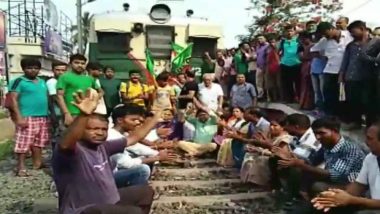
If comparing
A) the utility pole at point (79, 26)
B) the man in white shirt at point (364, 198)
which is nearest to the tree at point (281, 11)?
the utility pole at point (79, 26)

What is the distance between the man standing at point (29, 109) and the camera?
841cm

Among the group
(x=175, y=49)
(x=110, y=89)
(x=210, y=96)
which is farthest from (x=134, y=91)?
(x=175, y=49)

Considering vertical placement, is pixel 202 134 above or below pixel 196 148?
above

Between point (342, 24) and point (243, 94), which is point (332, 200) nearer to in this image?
point (342, 24)

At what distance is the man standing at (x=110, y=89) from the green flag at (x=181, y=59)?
108 inches

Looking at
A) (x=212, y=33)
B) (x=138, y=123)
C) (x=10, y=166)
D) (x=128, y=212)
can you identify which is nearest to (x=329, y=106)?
(x=138, y=123)

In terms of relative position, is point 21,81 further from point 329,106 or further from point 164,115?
point 329,106

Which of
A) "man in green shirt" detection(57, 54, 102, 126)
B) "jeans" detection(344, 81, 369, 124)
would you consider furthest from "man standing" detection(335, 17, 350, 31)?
"man in green shirt" detection(57, 54, 102, 126)

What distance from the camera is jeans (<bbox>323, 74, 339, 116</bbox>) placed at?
8703 mm

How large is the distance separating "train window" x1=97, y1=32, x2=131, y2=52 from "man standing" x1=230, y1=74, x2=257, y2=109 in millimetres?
3672

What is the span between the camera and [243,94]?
444 inches

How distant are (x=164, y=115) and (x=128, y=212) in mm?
6913

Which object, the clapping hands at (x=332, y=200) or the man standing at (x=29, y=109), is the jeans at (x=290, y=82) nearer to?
the man standing at (x=29, y=109)

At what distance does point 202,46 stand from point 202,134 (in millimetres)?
4696
